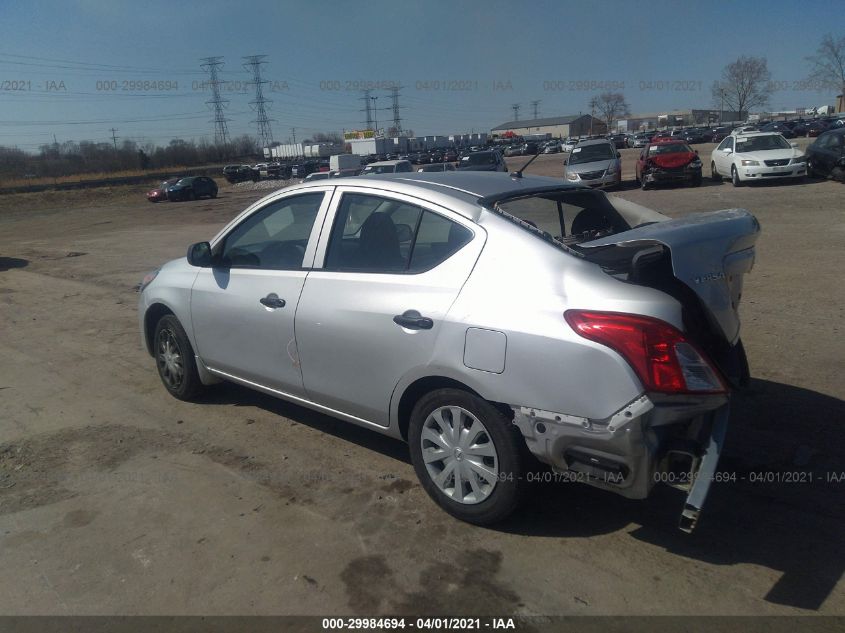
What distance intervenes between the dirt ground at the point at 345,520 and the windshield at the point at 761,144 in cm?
1640

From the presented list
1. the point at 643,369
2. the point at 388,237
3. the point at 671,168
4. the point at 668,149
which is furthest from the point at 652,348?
the point at 668,149

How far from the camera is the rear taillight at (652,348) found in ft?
9.62

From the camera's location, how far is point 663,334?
2.96 meters

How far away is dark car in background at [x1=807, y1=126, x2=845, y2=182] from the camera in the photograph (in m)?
19.9

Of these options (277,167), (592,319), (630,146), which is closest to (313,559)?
(592,319)

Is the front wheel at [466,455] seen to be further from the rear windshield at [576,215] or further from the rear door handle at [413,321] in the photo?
the rear windshield at [576,215]

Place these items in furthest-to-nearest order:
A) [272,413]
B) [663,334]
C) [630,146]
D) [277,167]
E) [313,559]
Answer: [630,146] < [277,167] < [272,413] < [313,559] < [663,334]

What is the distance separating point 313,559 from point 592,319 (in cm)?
177

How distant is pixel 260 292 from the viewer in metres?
4.52

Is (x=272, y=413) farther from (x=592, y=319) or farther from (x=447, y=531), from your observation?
(x=592, y=319)

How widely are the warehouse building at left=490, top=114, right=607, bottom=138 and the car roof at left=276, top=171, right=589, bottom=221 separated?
106433mm

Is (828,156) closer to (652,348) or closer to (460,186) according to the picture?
(460,186)

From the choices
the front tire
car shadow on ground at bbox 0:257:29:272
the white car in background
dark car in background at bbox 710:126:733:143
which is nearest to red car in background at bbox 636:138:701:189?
the white car in background

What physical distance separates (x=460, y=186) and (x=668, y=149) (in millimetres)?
21670
